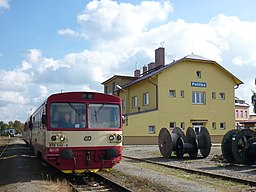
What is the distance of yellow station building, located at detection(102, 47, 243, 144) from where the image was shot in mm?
35562

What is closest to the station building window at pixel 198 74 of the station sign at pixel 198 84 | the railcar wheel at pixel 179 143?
the station sign at pixel 198 84

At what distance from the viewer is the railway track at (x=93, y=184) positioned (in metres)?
10.1

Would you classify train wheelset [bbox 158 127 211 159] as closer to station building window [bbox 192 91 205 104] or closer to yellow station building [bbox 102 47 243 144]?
yellow station building [bbox 102 47 243 144]

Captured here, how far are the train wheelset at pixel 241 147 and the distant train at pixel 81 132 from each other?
632 cm

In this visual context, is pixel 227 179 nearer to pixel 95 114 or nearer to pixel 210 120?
pixel 95 114

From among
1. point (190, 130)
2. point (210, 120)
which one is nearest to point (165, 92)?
point (210, 120)

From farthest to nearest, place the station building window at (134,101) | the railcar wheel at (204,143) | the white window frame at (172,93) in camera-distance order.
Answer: the station building window at (134,101) < the white window frame at (172,93) < the railcar wheel at (204,143)

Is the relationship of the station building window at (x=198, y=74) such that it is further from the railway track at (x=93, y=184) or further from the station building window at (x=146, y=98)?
the railway track at (x=93, y=184)

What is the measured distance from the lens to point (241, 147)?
15852 mm

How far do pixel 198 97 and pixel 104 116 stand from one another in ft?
93.5

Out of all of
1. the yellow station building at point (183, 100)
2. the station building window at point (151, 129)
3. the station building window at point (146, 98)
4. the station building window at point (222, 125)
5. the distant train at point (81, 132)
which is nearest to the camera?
the distant train at point (81, 132)

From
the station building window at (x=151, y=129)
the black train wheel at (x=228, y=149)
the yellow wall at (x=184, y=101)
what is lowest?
the black train wheel at (x=228, y=149)

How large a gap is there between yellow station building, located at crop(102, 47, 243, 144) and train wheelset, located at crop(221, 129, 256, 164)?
18.6 meters

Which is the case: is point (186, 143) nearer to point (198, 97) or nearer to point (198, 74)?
point (198, 97)
